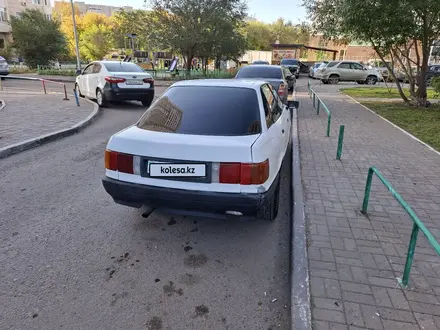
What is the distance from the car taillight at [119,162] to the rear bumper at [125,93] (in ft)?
25.8

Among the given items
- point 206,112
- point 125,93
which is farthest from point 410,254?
point 125,93

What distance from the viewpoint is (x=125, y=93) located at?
10.4 m

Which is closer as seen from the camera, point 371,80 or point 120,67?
point 120,67

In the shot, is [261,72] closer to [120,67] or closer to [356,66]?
[120,67]

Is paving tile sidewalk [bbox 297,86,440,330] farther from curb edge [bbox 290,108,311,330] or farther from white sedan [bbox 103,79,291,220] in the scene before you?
white sedan [bbox 103,79,291,220]

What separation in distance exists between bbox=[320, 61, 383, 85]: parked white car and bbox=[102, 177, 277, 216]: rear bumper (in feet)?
75.1

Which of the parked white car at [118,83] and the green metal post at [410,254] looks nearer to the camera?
the green metal post at [410,254]

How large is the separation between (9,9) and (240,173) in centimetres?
5994

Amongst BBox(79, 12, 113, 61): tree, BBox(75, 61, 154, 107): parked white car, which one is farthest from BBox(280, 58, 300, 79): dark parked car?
BBox(79, 12, 113, 61): tree

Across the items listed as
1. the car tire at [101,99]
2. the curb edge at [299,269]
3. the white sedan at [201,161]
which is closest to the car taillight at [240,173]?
the white sedan at [201,161]

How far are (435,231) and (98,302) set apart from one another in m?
3.43

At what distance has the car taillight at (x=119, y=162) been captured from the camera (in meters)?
3.00

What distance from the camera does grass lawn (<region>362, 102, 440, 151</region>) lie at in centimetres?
748

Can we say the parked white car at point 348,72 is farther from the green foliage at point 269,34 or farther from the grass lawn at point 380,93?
the green foliage at point 269,34
